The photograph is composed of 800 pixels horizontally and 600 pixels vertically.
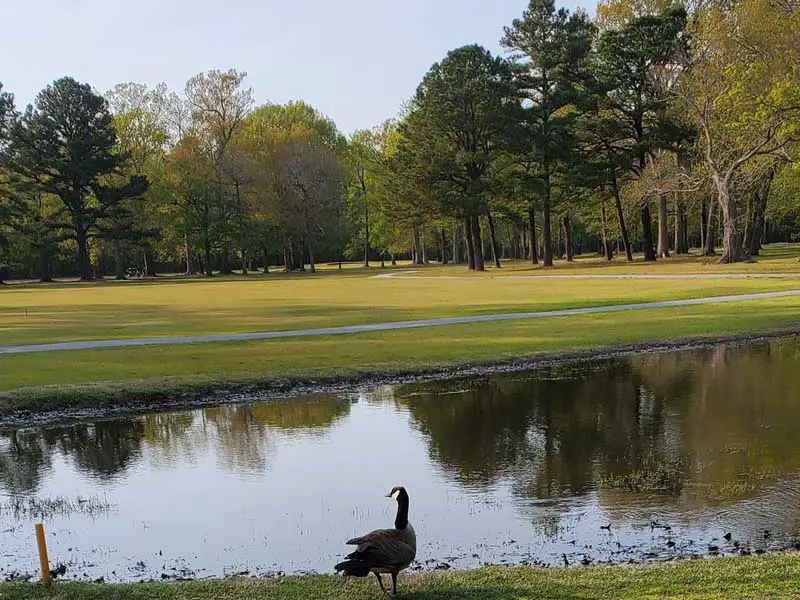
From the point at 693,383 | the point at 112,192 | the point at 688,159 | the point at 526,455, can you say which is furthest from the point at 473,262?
the point at 526,455

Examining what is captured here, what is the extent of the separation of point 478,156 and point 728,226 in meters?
21.4

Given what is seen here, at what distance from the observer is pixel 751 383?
16.6m

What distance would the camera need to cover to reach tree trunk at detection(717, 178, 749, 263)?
49.7 m

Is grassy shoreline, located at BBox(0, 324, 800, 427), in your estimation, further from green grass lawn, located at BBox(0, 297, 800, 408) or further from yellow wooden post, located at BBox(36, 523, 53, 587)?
yellow wooden post, located at BBox(36, 523, 53, 587)

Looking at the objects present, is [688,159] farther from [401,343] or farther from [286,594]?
[286,594]

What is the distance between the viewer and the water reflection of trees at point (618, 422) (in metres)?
10.9

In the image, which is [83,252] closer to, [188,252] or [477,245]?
[188,252]

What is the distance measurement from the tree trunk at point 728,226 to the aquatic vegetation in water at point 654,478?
140ft

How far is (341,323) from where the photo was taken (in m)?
28.0

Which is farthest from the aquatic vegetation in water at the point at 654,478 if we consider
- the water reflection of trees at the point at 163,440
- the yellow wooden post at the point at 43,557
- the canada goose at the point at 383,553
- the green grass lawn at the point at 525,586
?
the yellow wooden post at the point at 43,557

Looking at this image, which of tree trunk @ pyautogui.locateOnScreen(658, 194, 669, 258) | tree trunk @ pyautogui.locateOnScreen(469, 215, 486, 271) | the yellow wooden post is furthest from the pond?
tree trunk @ pyautogui.locateOnScreen(469, 215, 486, 271)

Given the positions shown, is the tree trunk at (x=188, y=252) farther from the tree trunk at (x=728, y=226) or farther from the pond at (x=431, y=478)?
the pond at (x=431, y=478)

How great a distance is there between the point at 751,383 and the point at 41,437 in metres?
14.0

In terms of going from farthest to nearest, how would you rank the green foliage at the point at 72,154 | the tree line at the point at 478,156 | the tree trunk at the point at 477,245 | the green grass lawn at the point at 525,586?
the green foliage at the point at 72,154
the tree trunk at the point at 477,245
the tree line at the point at 478,156
the green grass lawn at the point at 525,586
